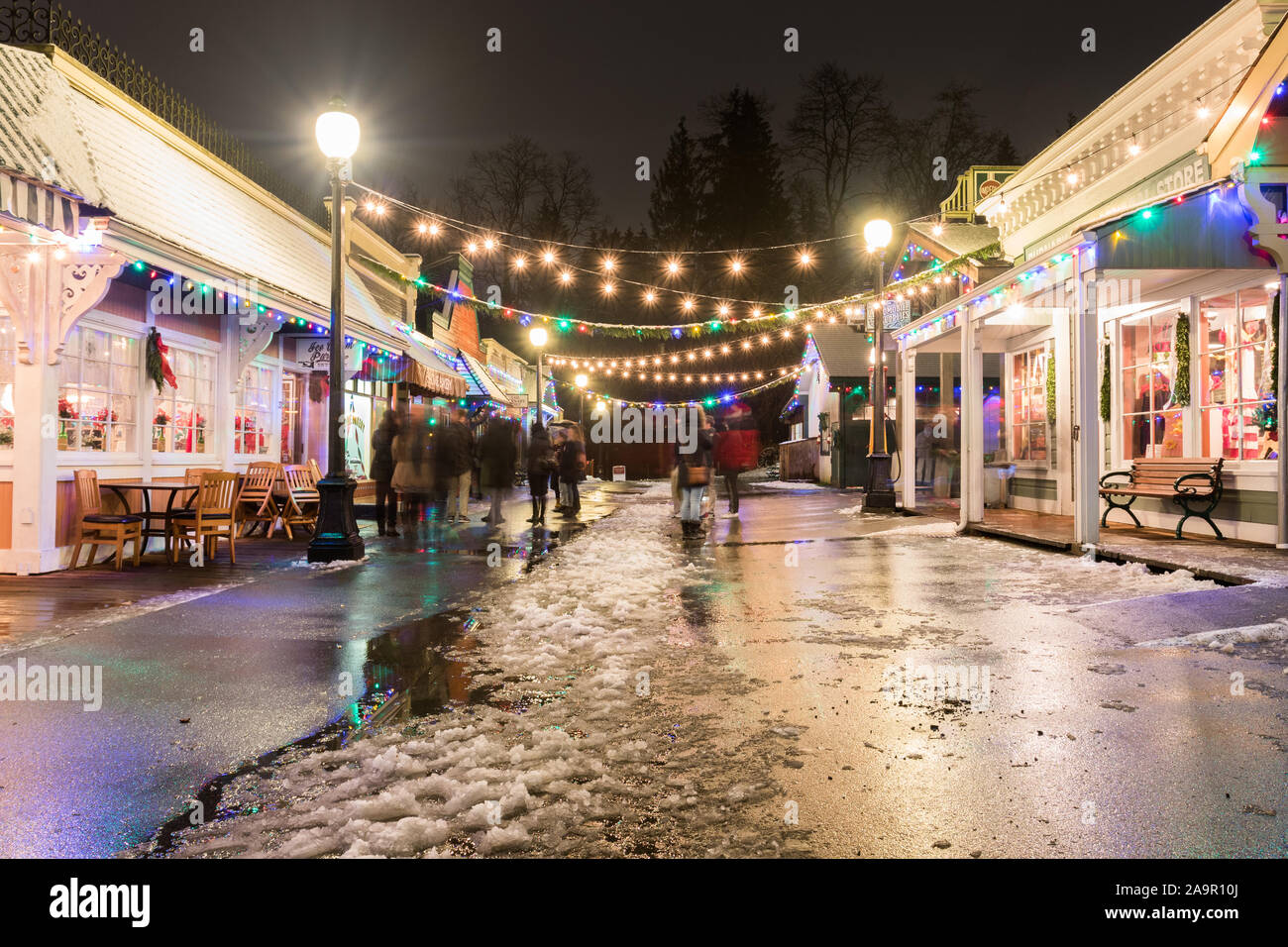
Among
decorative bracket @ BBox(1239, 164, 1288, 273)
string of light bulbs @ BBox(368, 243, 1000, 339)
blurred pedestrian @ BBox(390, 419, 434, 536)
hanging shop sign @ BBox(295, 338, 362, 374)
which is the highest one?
string of light bulbs @ BBox(368, 243, 1000, 339)

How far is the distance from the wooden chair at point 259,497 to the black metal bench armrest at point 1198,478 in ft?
39.7

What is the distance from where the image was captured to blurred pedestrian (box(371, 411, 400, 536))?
12742mm

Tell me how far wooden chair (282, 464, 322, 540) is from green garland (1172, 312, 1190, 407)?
12032 millimetres

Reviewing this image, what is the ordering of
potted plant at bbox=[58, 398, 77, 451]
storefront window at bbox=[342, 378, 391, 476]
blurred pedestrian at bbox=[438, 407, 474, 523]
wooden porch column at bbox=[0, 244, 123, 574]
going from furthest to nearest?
1. storefront window at bbox=[342, 378, 391, 476]
2. blurred pedestrian at bbox=[438, 407, 474, 523]
3. potted plant at bbox=[58, 398, 77, 451]
4. wooden porch column at bbox=[0, 244, 123, 574]

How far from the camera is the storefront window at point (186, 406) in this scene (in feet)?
37.7

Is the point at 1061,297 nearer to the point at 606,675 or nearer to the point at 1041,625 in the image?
the point at 1041,625

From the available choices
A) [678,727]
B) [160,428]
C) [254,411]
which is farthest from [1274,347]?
[254,411]

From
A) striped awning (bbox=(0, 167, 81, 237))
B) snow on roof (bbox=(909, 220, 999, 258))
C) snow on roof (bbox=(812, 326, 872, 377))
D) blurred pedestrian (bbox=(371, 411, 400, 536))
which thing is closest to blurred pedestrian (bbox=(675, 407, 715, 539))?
blurred pedestrian (bbox=(371, 411, 400, 536))

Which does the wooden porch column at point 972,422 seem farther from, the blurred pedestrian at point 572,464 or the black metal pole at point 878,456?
the blurred pedestrian at point 572,464

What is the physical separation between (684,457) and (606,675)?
868 cm

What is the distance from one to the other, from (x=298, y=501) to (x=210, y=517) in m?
3.02

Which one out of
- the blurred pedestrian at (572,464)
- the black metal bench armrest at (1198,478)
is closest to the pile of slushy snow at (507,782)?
the black metal bench armrest at (1198,478)

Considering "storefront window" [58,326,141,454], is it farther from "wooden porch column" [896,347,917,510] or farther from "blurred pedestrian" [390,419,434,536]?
"wooden porch column" [896,347,917,510]

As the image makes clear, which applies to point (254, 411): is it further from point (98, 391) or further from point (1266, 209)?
point (1266, 209)
